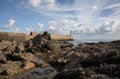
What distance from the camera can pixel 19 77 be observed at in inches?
838

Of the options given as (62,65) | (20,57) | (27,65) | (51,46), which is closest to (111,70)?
(62,65)

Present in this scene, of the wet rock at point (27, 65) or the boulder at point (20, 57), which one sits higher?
the boulder at point (20, 57)

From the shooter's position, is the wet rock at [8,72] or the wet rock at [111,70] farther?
the wet rock at [8,72]

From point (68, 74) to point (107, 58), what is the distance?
3411 mm

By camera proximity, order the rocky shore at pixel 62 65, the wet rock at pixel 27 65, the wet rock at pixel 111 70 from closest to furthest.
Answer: the wet rock at pixel 111 70
the rocky shore at pixel 62 65
the wet rock at pixel 27 65

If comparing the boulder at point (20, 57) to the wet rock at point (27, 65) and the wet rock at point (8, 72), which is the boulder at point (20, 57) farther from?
the wet rock at point (8, 72)

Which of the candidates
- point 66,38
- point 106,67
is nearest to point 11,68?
point 106,67

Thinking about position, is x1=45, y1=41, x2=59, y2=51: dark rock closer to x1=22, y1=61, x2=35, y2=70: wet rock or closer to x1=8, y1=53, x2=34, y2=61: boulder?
x1=8, y1=53, x2=34, y2=61: boulder

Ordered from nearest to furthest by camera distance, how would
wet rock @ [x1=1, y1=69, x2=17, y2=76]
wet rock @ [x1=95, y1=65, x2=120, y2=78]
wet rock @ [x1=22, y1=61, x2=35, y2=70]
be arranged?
1. wet rock @ [x1=95, y1=65, x2=120, y2=78]
2. wet rock @ [x1=1, y1=69, x2=17, y2=76]
3. wet rock @ [x1=22, y1=61, x2=35, y2=70]

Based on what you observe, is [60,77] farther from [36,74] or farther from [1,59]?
[1,59]

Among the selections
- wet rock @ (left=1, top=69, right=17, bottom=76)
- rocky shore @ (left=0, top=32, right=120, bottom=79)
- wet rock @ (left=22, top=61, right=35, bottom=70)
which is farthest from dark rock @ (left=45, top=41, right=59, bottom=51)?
wet rock @ (left=1, top=69, right=17, bottom=76)

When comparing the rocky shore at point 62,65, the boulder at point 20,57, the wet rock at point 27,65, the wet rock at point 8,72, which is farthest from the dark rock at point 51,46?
the wet rock at point 8,72

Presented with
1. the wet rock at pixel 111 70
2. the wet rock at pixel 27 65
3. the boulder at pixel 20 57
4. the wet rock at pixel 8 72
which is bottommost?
the wet rock at pixel 8 72

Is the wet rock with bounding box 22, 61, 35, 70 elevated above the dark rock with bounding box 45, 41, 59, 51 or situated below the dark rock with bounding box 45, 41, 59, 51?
below
